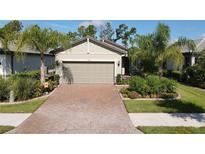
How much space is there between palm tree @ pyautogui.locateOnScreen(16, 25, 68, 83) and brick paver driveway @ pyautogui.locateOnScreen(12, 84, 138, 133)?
14.0 ft

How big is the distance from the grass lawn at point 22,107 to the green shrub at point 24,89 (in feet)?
3.43

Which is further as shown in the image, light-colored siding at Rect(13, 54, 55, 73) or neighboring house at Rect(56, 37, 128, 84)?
light-colored siding at Rect(13, 54, 55, 73)

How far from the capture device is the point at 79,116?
10.5 meters

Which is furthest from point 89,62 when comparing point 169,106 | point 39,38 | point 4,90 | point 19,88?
point 169,106

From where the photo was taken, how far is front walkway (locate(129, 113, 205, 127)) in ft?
30.7

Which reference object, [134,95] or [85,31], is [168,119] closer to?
[134,95]

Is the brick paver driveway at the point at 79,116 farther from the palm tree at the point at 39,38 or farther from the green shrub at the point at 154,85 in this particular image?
the palm tree at the point at 39,38

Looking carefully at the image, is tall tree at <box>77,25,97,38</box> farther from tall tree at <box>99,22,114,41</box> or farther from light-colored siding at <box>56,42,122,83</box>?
light-colored siding at <box>56,42,122,83</box>

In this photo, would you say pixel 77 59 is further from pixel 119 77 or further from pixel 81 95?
pixel 81 95

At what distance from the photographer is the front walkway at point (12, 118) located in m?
9.36

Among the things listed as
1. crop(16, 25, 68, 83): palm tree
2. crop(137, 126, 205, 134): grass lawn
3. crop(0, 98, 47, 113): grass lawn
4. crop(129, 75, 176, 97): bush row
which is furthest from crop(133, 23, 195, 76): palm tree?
crop(137, 126, 205, 134): grass lawn

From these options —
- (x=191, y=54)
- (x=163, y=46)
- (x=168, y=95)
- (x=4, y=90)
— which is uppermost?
(x=163, y=46)

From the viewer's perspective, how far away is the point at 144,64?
28750mm

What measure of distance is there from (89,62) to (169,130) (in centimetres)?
1448
